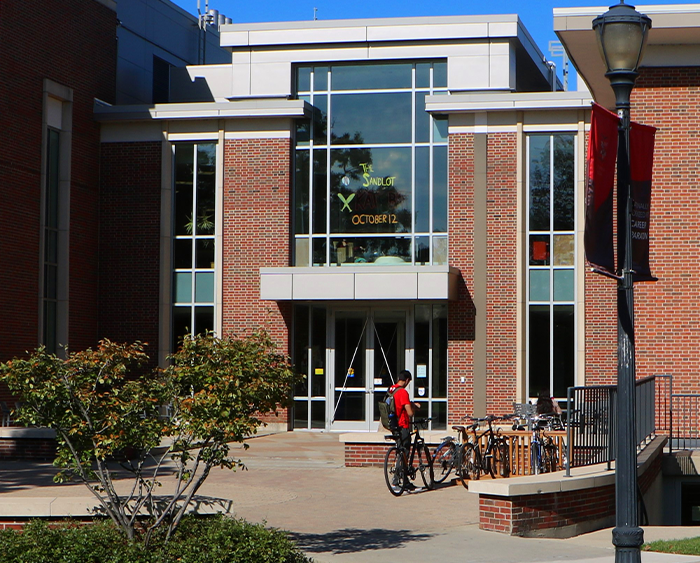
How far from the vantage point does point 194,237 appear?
25.0m

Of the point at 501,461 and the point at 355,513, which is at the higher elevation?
the point at 501,461

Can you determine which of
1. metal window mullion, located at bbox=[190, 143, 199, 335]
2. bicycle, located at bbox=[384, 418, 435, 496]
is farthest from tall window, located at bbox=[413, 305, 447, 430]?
A: bicycle, located at bbox=[384, 418, 435, 496]

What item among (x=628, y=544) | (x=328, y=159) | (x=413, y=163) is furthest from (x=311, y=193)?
(x=628, y=544)

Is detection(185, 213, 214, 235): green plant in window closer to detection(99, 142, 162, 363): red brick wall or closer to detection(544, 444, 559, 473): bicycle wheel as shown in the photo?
detection(99, 142, 162, 363): red brick wall

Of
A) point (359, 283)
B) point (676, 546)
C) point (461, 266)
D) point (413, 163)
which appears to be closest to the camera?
point (676, 546)

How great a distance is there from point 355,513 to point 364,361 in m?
12.0

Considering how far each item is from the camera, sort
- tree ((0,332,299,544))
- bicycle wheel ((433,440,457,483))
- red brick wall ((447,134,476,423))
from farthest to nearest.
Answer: red brick wall ((447,134,476,423)) < bicycle wheel ((433,440,457,483)) < tree ((0,332,299,544))

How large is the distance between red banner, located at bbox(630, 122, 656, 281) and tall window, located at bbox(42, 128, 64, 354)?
1843cm

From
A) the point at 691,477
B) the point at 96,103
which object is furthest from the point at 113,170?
the point at 691,477

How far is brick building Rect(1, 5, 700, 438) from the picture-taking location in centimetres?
2317

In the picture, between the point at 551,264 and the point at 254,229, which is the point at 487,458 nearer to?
the point at 551,264

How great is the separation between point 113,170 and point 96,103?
1851 mm

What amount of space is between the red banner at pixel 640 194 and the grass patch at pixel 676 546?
363 centimetres

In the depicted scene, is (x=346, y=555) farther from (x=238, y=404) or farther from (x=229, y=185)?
(x=229, y=185)
